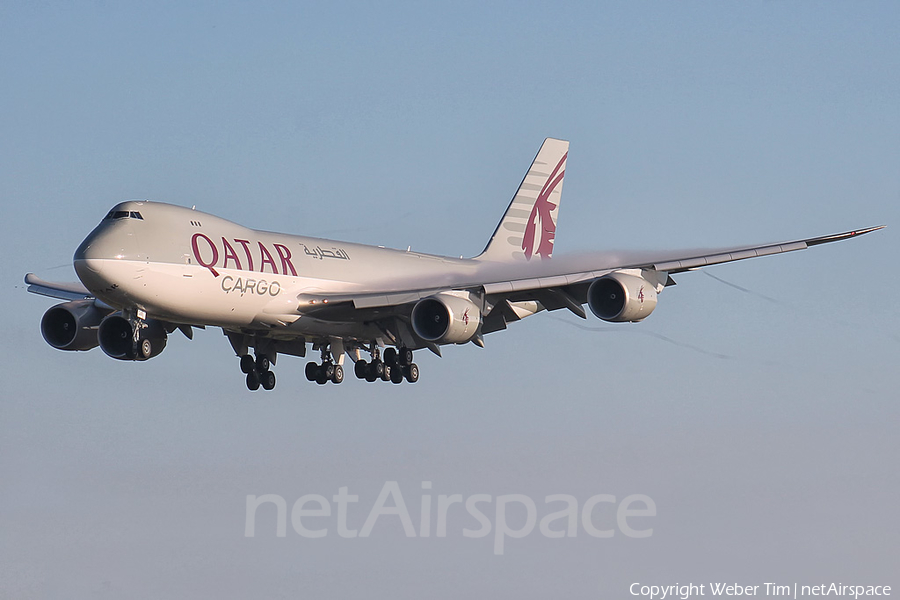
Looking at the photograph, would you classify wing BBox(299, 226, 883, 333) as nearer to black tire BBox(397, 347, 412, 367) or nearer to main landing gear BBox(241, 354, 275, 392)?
black tire BBox(397, 347, 412, 367)

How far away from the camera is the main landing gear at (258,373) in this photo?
53.0 meters

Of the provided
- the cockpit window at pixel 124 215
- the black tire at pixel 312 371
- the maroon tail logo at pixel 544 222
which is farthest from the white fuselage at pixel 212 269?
the maroon tail logo at pixel 544 222

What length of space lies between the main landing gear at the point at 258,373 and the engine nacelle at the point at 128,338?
4.01 m

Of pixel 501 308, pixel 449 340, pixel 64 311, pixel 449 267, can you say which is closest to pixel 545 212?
pixel 449 267

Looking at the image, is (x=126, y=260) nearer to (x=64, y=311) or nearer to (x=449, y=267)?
(x=64, y=311)

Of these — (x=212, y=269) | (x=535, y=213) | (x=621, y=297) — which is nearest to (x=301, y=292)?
(x=212, y=269)

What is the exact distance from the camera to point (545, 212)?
6500 cm

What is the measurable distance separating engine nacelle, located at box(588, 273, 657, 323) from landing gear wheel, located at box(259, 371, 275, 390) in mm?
13519

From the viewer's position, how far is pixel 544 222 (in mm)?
64750

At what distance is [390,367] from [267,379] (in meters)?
4.82

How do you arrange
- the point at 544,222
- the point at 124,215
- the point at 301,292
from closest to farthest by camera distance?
the point at 124,215
the point at 301,292
the point at 544,222

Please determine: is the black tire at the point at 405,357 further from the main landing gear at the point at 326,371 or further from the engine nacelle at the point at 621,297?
the engine nacelle at the point at 621,297

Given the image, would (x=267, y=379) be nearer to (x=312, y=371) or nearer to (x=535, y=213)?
(x=312, y=371)

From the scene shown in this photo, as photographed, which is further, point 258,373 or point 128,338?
point 258,373
